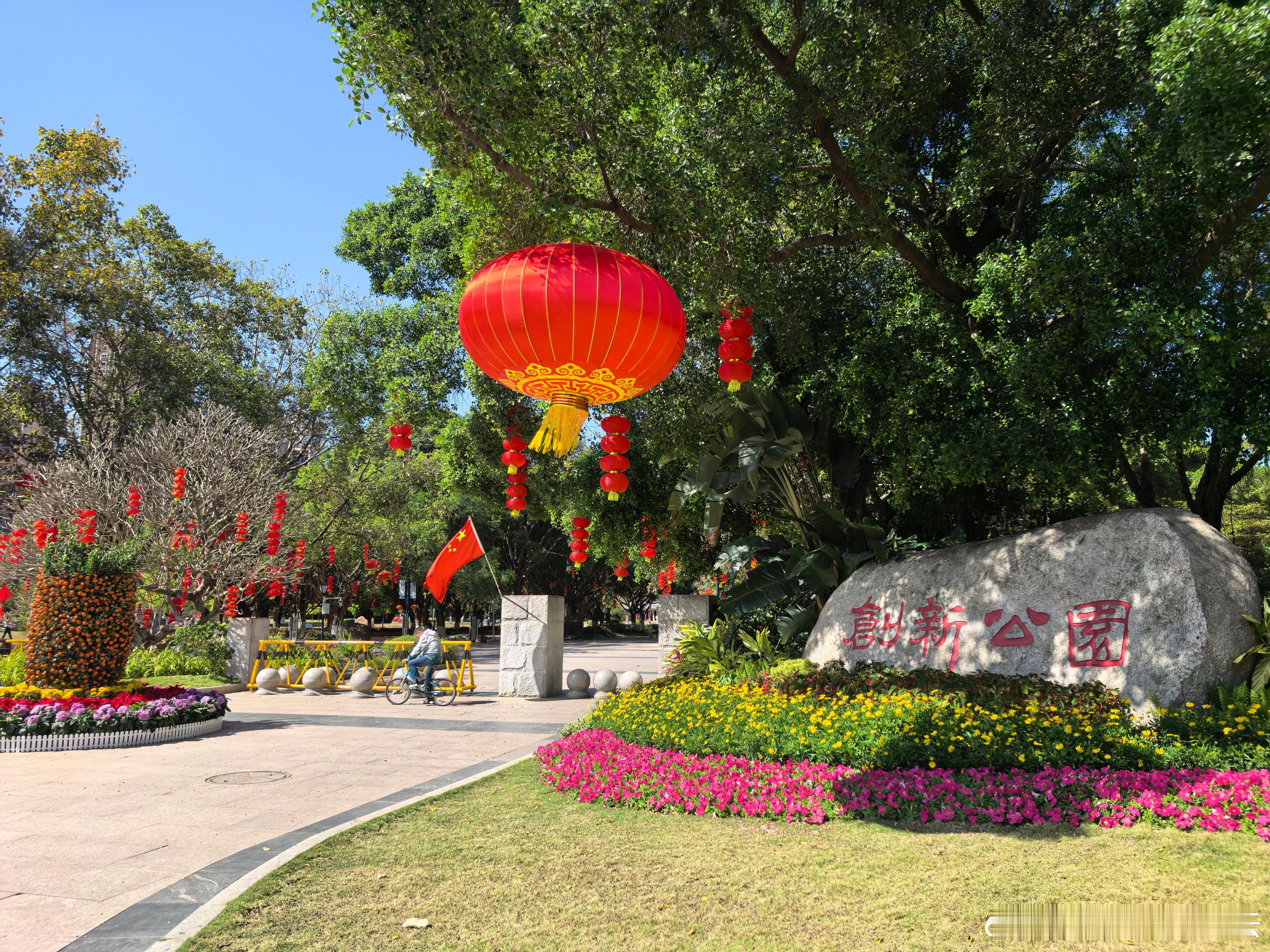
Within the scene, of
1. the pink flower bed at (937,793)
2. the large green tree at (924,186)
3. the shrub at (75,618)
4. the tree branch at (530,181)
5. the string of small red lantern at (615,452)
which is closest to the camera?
the pink flower bed at (937,793)

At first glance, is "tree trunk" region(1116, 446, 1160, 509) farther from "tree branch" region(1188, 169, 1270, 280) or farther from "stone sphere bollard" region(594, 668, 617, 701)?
"stone sphere bollard" region(594, 668, 617, 701)

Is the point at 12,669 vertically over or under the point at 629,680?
over

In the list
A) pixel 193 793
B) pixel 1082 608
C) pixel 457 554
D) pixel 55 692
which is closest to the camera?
pixel 193 793

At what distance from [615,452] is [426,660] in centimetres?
916

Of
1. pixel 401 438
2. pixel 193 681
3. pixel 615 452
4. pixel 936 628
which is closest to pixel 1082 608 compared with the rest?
pixel 936 628

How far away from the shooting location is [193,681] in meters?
17.6

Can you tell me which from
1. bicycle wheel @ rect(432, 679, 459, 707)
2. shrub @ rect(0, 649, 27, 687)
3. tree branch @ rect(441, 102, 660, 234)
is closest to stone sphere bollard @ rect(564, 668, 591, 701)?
bicycle wheel @ rect(432, 679, 459, 707)

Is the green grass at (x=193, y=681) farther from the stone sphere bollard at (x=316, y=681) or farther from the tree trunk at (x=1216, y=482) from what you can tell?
the tree trunk at (x=1216, y=482)

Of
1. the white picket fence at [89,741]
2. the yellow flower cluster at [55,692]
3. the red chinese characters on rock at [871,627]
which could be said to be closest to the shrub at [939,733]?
the red chinese characters on rock at [871,627]

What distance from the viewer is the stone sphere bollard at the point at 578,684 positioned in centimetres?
1666

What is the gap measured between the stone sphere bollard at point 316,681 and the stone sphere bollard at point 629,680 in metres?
6.47

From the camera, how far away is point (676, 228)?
29.1 feet

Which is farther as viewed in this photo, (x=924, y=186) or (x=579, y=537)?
(x=579, y=537)

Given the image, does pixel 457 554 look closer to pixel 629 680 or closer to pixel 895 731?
pixel 629 680
